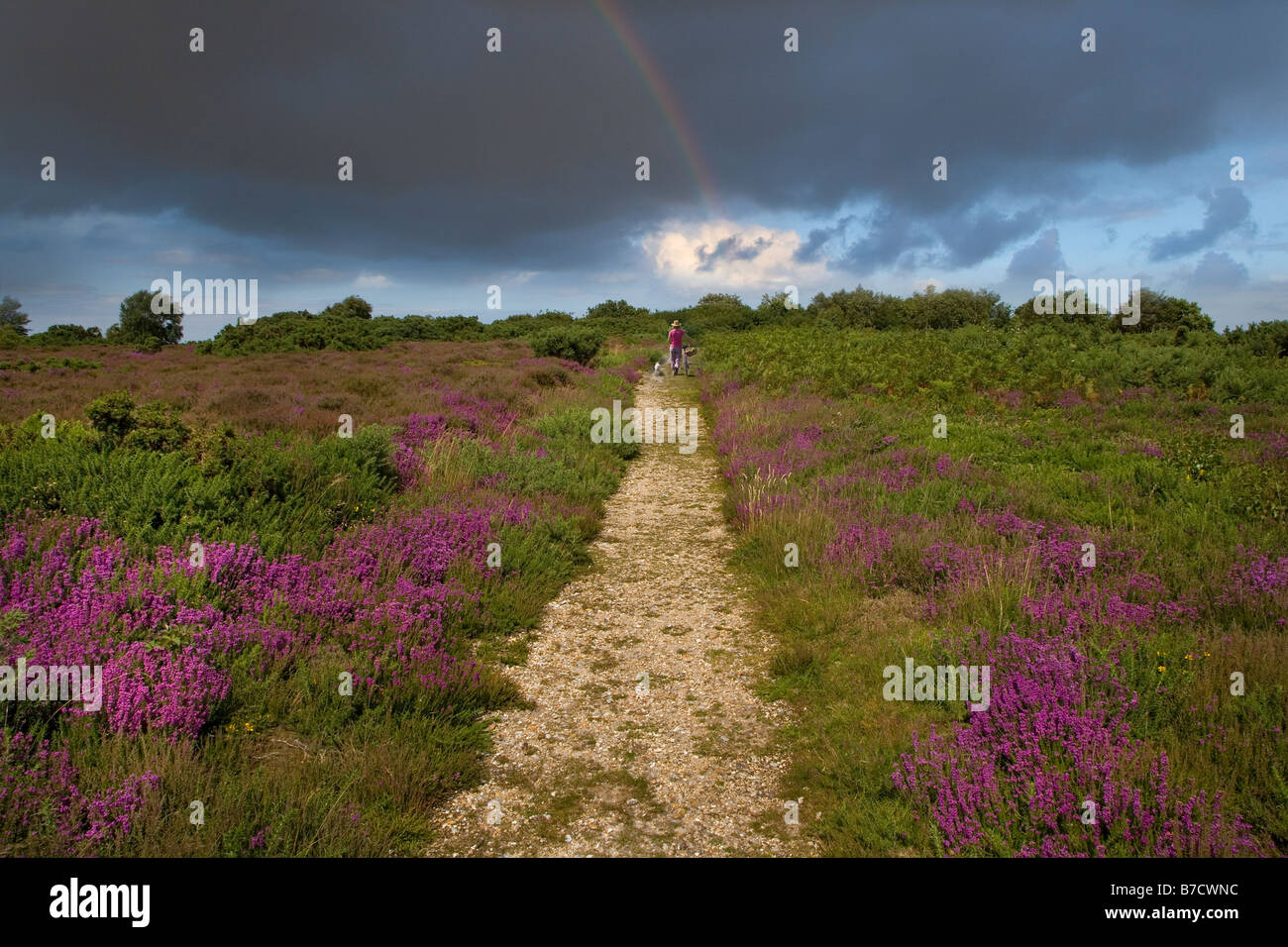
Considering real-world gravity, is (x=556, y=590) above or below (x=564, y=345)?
below

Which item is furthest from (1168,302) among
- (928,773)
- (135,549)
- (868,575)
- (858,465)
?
(135,549)

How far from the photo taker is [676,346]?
2986 cm

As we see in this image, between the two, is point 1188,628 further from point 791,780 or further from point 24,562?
point 24,562

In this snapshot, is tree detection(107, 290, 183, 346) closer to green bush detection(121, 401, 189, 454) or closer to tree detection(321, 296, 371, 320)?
tree detection(321, 296, 371, 320)

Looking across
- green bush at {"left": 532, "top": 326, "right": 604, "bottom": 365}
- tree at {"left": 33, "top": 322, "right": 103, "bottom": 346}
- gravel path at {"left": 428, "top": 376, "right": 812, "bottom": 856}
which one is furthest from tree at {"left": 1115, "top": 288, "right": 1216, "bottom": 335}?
tree at {"left": 33, "top": 322, "right": 103, "bottom": 346}

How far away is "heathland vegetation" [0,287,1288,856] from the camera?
3.28 metres

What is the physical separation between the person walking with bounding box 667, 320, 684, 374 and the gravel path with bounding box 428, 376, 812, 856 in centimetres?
2238

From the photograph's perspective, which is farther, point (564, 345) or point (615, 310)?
point (615, 310)

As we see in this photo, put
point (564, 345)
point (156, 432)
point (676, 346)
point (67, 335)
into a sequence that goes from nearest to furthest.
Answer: point (156, 432) < point (676, 346) < point (564, 345) < point (67, 335)

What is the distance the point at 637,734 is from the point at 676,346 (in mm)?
26445

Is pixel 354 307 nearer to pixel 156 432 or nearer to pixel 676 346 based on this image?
pixel 676 346

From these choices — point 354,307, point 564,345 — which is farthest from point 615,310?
point 564,345

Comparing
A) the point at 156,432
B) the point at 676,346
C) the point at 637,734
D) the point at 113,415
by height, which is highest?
the point at 676,346

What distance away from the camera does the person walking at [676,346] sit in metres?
29.6
